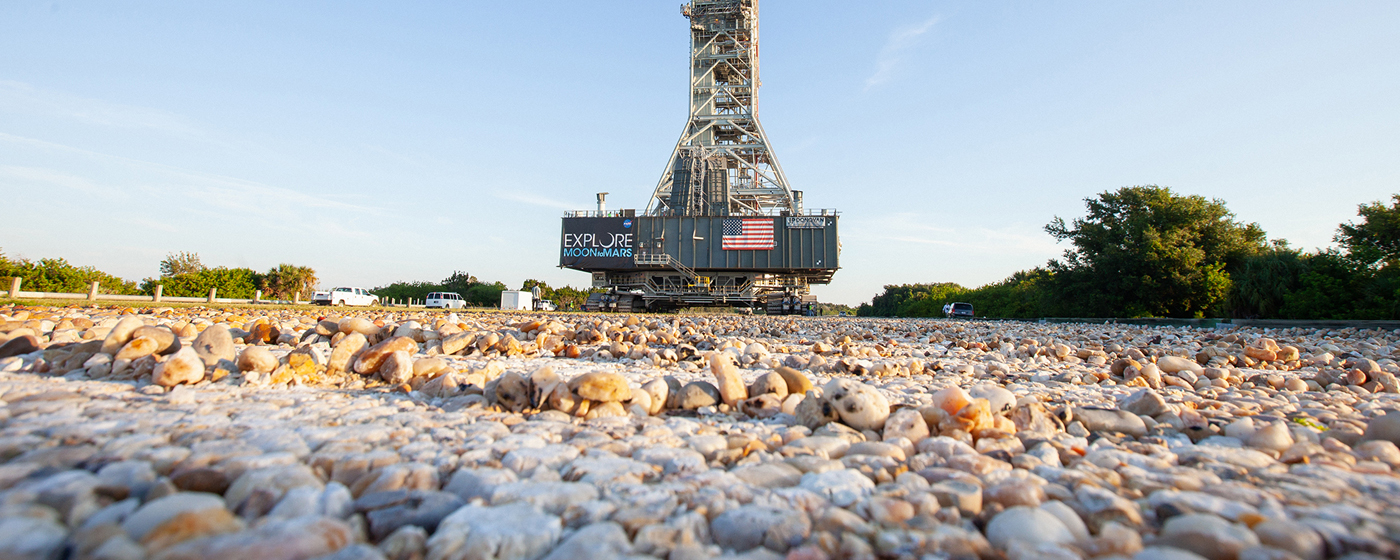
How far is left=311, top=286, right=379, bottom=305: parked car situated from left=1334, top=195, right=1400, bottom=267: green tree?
3238 centimetres

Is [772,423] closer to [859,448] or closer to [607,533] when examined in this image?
[859,448]

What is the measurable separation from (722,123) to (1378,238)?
32.0m

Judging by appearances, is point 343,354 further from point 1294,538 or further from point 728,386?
point 1294,538

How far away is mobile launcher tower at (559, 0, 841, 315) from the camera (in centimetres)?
3034

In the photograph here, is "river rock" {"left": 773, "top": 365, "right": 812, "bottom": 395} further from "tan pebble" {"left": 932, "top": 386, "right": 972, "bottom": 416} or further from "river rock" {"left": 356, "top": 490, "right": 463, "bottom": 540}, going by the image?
"river rock" {"left": 356, "top": 490, "right": 463, "bottom": 540}

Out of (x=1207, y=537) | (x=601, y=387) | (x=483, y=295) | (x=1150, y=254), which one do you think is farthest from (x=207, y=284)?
(x=1150, y=254)

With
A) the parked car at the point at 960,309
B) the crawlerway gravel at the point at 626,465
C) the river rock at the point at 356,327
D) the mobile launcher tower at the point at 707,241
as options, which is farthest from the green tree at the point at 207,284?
the parked car at the point at 960,309

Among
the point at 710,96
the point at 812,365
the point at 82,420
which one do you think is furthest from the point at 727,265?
the point at 82,420

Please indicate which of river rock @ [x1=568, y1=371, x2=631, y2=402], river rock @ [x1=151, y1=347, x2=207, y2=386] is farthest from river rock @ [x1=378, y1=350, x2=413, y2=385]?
river rock @ [x1=568, y1=371, x2=631, y2=402]

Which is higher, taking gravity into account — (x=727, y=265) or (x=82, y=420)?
(x=727, y=265)

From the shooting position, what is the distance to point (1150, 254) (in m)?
17.6

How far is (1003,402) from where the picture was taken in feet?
5.86

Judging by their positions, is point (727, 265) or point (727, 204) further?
point (727, 204)

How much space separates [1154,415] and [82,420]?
3.04 metres
